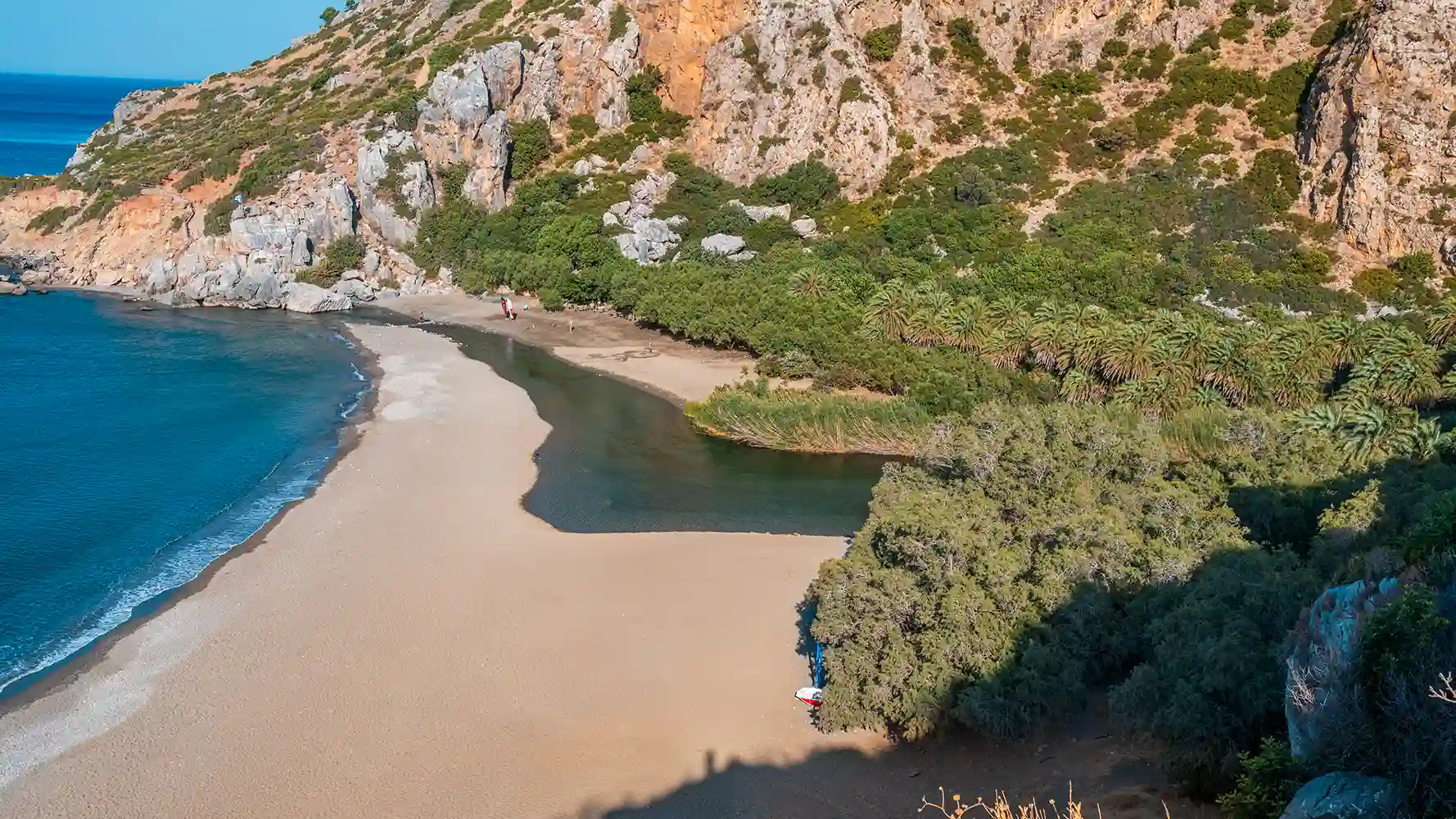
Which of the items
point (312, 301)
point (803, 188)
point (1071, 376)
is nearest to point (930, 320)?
point (1071, 376)

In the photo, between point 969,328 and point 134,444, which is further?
point 969,328

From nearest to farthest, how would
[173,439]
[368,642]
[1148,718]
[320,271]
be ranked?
[1148,718], [368,642], [173,439], [320,271]

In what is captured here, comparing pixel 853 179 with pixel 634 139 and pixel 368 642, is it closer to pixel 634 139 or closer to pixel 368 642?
pixel 634 139

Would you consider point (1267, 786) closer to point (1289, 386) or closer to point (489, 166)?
point (1289, 386)

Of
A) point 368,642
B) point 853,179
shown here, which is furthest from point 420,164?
point 368,642

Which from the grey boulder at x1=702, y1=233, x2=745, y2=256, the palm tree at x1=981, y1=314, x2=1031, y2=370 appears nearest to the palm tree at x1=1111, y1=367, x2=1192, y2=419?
the palm tree at x1=981, y1=314, x2=1031, y2=370

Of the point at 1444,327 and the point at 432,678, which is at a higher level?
the point at 1444,327

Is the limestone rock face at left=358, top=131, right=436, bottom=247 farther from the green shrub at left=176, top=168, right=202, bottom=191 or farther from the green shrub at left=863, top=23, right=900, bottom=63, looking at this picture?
the green shrub at left=863, top=23, right=900, bottom=63
